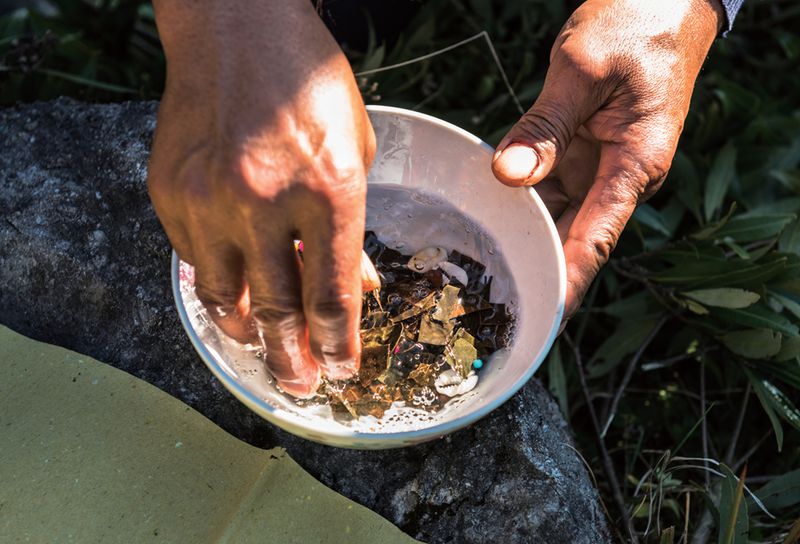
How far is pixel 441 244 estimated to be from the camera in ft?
4.80

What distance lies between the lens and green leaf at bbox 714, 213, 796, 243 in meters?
1.91

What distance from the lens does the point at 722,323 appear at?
187 cm

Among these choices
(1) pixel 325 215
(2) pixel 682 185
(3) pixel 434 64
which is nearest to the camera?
(1) pixel 325 215

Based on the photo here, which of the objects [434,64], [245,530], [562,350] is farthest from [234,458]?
[434,64]

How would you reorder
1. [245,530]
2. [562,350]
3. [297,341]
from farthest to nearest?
[562,350] < [245,530] < [297,341]

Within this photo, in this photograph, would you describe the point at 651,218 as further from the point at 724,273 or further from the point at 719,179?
the point at 724,273

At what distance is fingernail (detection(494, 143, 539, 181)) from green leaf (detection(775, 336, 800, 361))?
86cm

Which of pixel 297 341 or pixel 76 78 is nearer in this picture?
pixel 297 341

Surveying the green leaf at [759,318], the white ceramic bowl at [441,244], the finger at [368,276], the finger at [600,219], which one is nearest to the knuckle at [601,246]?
the finger at [600,219]

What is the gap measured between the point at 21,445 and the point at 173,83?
2.32ft

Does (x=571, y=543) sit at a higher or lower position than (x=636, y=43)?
lower

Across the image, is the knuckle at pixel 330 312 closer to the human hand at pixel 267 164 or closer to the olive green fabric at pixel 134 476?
the human hand at pixel 267 164

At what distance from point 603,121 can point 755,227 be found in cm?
75

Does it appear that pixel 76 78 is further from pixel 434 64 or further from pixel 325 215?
pixel 325 215
